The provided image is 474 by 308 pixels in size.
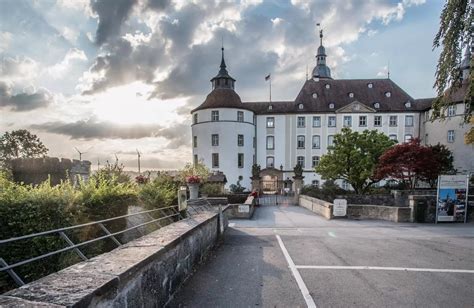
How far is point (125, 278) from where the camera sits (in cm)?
261

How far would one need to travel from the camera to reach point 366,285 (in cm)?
466

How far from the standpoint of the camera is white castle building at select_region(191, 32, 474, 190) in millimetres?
40094

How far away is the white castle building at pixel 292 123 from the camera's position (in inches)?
1578

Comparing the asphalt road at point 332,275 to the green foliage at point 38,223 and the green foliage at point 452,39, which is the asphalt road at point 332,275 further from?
the green foliage at point 452,39

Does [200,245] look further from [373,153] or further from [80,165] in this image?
[373,153]

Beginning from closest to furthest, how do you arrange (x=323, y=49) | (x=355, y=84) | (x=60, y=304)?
(x=60, y=304) → (x=355, y=84) → (x=323, y=49)

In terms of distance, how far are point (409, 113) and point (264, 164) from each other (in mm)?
22274

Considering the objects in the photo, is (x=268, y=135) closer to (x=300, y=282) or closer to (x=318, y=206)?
(x=318, y=206)

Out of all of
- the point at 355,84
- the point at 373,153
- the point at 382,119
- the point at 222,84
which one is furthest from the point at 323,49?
the point at 373,153

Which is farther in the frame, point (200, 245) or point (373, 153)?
point (373, 153)

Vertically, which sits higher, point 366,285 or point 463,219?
point 366,285

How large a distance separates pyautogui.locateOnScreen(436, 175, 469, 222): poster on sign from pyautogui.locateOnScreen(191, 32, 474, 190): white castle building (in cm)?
2540

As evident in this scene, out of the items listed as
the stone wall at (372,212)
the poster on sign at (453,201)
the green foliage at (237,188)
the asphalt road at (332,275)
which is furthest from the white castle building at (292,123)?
the asphalt road at (332,275)

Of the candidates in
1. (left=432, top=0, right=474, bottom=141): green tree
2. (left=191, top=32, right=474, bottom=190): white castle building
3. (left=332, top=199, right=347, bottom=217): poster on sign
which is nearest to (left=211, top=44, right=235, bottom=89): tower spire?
(left=191, top=32, right=474, bottom=190): white castle building
